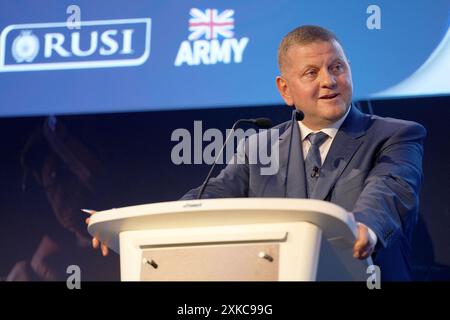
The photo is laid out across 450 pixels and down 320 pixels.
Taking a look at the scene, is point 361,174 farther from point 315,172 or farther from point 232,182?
point 232,182

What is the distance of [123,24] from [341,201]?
57.1 inches

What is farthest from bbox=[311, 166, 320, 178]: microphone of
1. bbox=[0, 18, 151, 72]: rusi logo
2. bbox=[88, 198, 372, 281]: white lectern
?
bbox=[0, 18, 151, 72]: rusi logo

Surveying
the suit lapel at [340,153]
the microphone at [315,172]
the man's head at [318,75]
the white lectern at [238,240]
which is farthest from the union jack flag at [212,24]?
the white lectern at [238,240]

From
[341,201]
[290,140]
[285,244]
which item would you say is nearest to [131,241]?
[285,244]

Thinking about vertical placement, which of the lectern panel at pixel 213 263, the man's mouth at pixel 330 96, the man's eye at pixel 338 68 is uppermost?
the man's eye at pixel 338 68

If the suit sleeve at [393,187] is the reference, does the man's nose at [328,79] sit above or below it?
above

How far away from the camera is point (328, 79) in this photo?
2.52 m

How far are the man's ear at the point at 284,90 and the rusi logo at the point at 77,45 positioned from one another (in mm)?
691

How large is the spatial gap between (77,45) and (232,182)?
1.11 metres

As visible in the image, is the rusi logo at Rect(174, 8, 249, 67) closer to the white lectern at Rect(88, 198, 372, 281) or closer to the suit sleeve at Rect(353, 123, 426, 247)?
the suit sleeve at Rect(353, 123, 426, 247)

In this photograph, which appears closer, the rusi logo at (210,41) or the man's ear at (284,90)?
the man's ear at (284,90)

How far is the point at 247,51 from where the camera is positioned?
121 inches

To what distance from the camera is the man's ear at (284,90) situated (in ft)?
9.07

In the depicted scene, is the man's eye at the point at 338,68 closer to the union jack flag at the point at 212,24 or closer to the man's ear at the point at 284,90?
the man's ear at the point at 284,90
